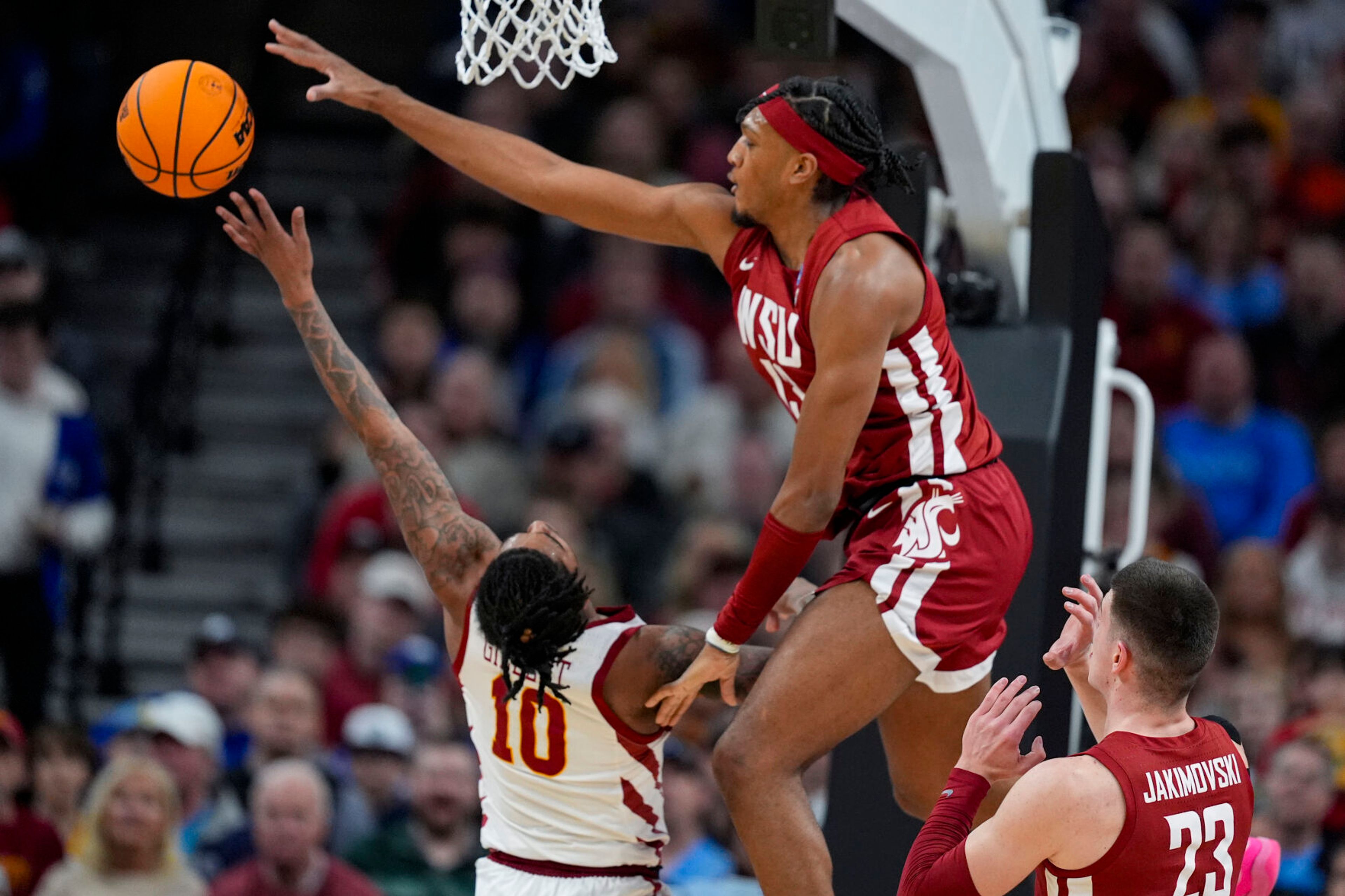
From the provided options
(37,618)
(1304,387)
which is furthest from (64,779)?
(1304,387)

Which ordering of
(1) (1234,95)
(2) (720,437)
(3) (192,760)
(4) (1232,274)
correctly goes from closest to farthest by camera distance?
(3) (192,760) < (2) (720,437) < (4) (1232,274) < (1) (1234,95)

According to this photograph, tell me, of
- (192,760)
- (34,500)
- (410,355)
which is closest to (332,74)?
(192,760)

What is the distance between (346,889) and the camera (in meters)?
7.32

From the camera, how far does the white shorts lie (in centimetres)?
463

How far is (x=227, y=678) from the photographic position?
29.4 ft

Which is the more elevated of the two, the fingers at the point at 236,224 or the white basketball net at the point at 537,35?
the white basketball net at the point at 537,35

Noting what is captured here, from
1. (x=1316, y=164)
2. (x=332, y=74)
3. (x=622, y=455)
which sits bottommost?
(x=332, y=74)

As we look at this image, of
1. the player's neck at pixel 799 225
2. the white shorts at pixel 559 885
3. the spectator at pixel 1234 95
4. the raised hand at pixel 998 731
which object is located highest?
the spectator at pixel 1234 95

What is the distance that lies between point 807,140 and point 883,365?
22.6 inches

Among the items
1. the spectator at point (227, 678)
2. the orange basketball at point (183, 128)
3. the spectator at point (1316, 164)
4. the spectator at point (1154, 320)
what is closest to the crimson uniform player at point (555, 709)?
the orange basketball at point (183, 128)

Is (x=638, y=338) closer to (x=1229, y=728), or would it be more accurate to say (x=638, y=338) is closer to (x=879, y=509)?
(x=879, y=509)

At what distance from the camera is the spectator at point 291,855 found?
7312mm

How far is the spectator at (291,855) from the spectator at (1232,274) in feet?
19.1

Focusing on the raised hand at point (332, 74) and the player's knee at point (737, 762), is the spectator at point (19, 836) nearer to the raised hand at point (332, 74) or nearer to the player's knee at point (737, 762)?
the raised hand at point (332, 74)
